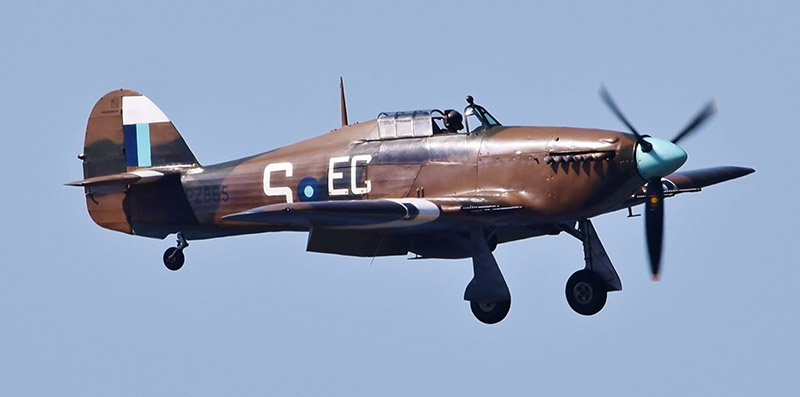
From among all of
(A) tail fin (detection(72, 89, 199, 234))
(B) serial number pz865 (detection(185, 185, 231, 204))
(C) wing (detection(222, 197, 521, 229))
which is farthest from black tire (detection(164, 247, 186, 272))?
(C) wing (detection(222, 197, 521, 229))

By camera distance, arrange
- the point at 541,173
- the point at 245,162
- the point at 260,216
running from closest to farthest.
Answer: the point at 260,216
the point at 541,173
the point at 245,162

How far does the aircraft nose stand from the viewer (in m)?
21.2

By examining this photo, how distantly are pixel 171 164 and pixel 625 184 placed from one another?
7453mm

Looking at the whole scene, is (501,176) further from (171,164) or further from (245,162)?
(171,164)

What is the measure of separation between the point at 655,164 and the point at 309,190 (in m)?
5.06

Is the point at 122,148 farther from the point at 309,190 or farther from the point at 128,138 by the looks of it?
the point at 309,190

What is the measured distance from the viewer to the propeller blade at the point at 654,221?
71.2 ft

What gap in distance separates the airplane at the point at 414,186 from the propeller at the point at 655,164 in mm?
13

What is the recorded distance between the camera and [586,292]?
22.8m

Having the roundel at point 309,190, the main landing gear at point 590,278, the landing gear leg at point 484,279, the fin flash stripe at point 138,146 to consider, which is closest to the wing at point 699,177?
the main landing gear at point 590,278

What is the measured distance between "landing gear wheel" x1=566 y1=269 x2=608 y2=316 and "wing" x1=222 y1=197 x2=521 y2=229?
5.17 feet

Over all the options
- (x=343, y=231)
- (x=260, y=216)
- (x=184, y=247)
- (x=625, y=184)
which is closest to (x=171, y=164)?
(x=184, y=247)

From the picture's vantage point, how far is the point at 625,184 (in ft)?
70.8

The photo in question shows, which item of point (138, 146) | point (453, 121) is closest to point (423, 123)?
point (453, 121)
